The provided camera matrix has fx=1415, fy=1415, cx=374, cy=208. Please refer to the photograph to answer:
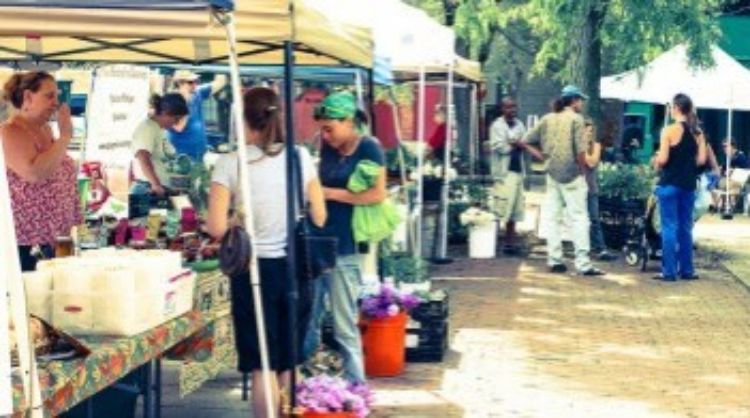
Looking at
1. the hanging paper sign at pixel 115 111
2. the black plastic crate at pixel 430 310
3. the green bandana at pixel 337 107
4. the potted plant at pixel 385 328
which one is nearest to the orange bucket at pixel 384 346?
the potted plant at pixel 385 328

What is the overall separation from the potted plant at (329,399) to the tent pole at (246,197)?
1.43 feet

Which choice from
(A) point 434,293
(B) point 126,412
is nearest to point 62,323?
(B) point 126,412

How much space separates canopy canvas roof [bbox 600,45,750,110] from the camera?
1973 cm

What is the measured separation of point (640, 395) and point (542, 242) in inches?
375

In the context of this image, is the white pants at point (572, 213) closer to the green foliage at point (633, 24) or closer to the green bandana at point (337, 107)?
the green foliage at point (633, 24)

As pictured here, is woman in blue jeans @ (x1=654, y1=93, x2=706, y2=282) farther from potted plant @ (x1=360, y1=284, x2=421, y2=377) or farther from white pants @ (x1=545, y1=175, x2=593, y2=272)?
potted plant @ (x1=360, y1=284, x2=421, y2=377)

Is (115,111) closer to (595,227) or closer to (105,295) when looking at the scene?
(595,227)

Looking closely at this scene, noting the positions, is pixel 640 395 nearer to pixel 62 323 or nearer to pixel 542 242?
pixel 62 323

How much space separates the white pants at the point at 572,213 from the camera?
14.8 m

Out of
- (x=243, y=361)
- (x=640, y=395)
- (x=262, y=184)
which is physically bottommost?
(x=640, y=395)

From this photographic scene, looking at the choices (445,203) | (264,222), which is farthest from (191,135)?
(264,222)

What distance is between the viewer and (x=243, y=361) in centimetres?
672

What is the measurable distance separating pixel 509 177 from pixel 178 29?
12688 mm

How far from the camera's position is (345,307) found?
7.91m
